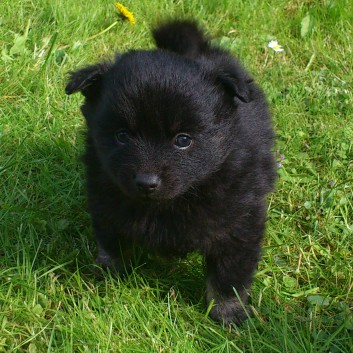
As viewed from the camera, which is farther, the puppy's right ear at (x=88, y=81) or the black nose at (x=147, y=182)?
the puppy's right ear at (x=88, y=81)

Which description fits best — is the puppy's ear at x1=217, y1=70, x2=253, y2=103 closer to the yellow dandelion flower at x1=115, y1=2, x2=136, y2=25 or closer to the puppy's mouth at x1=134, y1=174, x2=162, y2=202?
the puppy's mouth at x1=134, y1=174, x2=162, y2=202

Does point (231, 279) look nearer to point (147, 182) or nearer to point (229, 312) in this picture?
point (229, 312)

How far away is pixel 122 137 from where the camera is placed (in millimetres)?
3006

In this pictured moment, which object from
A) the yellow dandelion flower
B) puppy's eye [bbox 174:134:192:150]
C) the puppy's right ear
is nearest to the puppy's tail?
the puppy's right ear

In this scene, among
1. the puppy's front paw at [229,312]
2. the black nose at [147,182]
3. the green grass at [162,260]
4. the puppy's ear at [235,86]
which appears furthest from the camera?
the puppy's front paw at [229,312]

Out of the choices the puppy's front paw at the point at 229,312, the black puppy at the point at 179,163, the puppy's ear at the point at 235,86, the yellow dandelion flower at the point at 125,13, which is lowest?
the puppy's front paw at the point at 229,312

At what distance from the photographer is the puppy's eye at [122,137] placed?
2.98 m

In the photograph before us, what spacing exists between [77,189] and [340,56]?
94.3 inches

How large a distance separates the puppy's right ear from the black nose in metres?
0.52

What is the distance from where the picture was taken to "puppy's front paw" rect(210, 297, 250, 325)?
11.4 ft

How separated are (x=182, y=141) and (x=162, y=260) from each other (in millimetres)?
985

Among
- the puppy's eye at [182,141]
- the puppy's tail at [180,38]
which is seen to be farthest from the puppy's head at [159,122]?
the puppy's tail at [180,38]

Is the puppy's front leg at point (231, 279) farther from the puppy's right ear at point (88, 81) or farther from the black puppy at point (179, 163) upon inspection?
the puppy's right ear at point (88, 81)

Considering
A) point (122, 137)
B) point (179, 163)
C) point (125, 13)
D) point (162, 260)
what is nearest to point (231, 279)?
point (162, 260)
